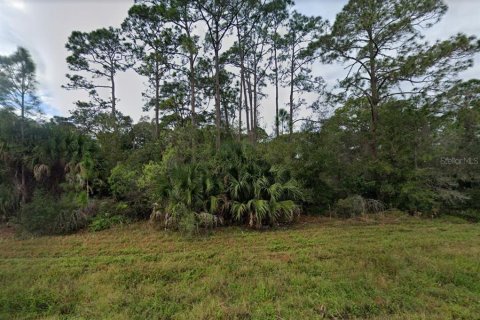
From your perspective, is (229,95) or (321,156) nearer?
(321,156)

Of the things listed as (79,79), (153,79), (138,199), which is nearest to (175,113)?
(153,79)

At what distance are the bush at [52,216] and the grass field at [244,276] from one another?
0.51 meters

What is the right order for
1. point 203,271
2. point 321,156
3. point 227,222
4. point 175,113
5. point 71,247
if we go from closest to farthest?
1. point 203,271
2. point 71,247
3. point 227,222
4. point 321,156
5. point 175,113

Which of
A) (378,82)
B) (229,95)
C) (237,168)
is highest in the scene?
(229,95)

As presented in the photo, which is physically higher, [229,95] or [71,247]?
[229,95]

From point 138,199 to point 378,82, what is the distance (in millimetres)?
11323

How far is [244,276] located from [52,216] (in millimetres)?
6036

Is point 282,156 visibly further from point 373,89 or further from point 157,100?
point 157,100

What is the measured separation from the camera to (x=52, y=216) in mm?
6340

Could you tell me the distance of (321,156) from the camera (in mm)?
8055

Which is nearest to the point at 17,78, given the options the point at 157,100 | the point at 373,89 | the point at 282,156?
the point at 157,100

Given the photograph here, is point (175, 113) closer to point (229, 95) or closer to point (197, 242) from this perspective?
point (229, 95)

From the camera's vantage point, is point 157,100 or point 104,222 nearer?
point 104,222

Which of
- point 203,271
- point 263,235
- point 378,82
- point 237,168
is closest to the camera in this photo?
point 203,271
